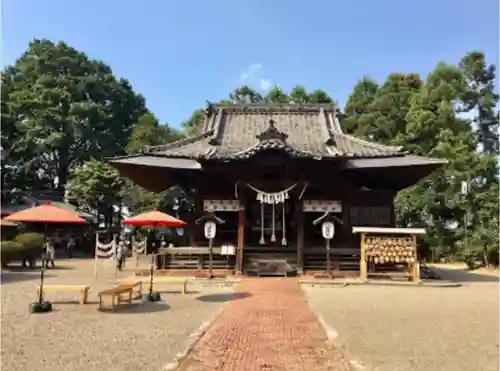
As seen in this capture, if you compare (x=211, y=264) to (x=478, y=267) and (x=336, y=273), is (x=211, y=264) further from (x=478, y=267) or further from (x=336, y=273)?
(x=478, y=267)

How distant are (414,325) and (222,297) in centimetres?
507

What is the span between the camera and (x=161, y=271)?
16.0m

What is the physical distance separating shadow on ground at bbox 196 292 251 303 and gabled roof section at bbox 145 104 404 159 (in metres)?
5.46

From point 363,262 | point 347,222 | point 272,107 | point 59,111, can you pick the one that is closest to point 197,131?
point 272,107

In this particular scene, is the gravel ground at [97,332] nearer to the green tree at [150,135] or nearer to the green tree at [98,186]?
the green tree at [98,186]

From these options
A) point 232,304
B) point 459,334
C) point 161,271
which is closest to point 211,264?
point 161,271

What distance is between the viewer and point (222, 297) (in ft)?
37.9

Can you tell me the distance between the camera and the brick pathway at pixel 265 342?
5.57 meters

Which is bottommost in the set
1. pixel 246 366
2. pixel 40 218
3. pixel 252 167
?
pixel 246 366

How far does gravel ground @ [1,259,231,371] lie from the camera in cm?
563

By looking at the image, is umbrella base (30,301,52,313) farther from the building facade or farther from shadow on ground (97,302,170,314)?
the building facade

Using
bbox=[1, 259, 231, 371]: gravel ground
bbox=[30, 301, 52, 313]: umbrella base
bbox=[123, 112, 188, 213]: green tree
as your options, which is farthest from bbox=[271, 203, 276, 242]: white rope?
bbox=[123, 112, 188, 213]: green tree

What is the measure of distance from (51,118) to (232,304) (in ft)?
128

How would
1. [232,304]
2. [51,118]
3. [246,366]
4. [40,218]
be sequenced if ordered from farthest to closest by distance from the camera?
[51,118], [232,304], [40,218], [246,366]
